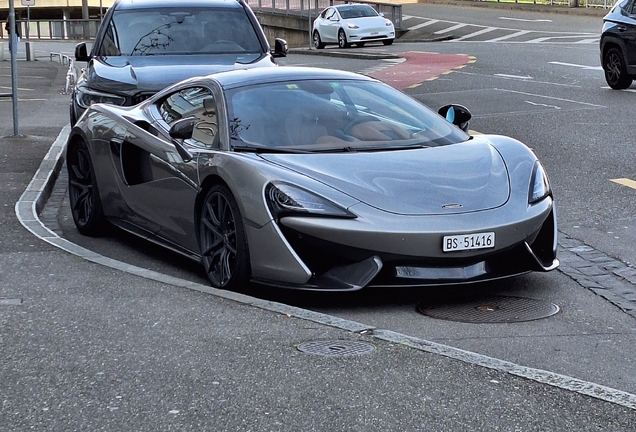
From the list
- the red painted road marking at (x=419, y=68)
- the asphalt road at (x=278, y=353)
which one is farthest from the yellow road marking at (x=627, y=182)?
the red painted road marking at (x=419, y=68)

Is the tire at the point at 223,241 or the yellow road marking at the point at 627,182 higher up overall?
the tire at the point at 223,241

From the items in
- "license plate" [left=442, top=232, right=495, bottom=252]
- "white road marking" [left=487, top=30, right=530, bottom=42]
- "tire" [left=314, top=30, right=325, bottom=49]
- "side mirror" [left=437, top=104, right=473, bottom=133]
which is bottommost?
"tire" [left=314, top=30, right=325, bottom=49]

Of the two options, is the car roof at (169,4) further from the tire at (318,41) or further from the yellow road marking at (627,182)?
the tire at (318,41)

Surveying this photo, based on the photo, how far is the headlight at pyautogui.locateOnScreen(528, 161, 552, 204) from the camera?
6.81 metres

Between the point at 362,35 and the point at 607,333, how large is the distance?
35.4 meters

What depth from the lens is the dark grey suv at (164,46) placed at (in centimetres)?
1180

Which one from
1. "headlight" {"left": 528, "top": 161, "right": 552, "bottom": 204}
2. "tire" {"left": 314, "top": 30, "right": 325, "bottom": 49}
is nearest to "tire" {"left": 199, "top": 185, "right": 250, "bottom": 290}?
"headlight" {"left": 528, "top": 161, "right": 552, "bottom": 204}

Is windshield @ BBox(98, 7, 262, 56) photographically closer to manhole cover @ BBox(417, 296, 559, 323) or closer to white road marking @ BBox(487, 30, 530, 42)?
manhole cover @ BBox(417, 296, 559, 323)

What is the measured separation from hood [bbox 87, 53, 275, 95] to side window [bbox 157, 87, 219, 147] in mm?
3195

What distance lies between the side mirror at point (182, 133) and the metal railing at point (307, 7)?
40180 mm

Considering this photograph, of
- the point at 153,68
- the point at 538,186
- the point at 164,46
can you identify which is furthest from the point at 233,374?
the point at 164,46

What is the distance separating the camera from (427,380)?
4871mm

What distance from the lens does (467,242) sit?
637cm

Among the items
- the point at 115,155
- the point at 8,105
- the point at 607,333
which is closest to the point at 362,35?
the point at 8,105
